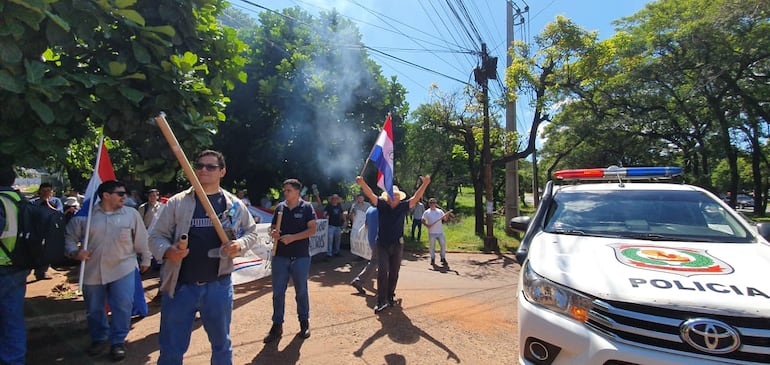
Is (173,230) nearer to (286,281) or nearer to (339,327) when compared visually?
(286,281)

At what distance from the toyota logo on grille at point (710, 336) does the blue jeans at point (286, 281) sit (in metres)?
3.41

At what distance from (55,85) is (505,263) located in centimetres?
926

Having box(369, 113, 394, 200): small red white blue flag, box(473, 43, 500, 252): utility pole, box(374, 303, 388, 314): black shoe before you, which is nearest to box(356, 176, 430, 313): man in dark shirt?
box(374, 303, 388, 314): black shoe

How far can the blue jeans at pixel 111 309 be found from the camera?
152 inches

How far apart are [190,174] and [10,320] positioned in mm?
2338

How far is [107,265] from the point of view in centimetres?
384

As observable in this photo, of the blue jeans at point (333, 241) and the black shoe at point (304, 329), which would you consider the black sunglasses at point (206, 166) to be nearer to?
the black shoe at point (304, 329)

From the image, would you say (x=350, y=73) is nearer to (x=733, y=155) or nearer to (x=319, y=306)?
(x=319, y=306)

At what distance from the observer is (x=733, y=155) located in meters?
22.5

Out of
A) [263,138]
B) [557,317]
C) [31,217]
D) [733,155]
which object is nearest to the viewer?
[557,317]

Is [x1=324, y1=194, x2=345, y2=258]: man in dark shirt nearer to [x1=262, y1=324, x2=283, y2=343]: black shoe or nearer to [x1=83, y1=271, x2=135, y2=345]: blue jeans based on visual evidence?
[x1=262, y1=324, x2=283, y2=343]: black shoe

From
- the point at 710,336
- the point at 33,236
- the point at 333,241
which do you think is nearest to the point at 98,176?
the point at 33,236

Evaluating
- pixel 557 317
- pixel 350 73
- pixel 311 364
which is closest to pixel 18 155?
pixel 311 364

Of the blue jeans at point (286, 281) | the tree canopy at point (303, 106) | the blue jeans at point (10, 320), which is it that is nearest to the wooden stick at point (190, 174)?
the blue jeans at point (286, 281)
